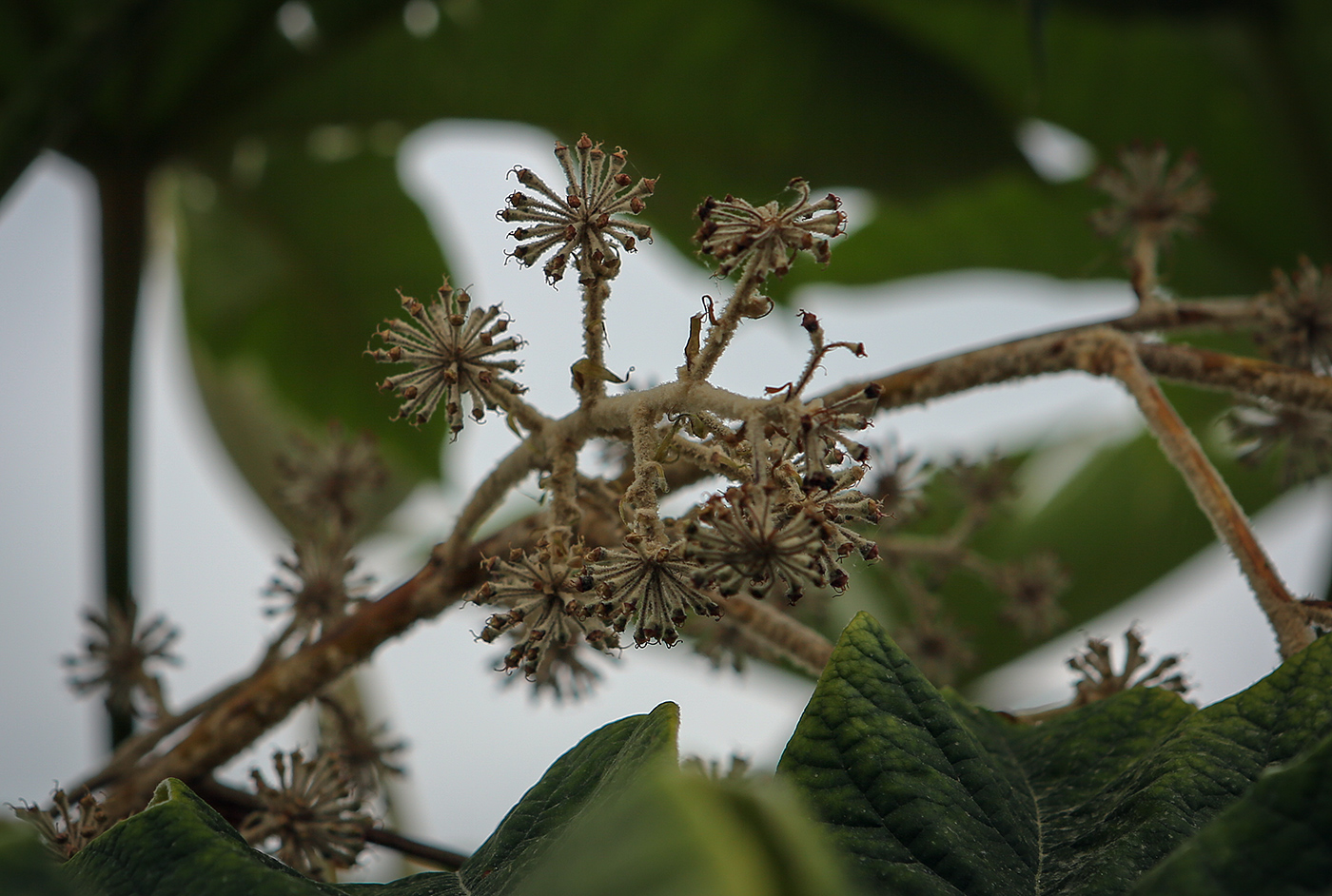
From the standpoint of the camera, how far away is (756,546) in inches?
26.3

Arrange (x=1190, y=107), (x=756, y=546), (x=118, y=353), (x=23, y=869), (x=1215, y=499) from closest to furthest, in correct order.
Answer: (x=23, y=869) → (x=756, y=546) → (x=1215, y=499) → (x=118, y=353) → (x=1190, y=107)

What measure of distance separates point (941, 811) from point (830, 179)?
1.96 m

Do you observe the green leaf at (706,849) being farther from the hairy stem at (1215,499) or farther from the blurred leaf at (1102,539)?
the blurred leaf at (1102,539)

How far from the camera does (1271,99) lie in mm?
2641

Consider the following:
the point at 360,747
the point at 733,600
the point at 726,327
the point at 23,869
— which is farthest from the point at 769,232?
the point at 360,747

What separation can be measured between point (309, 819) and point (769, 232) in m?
0.73

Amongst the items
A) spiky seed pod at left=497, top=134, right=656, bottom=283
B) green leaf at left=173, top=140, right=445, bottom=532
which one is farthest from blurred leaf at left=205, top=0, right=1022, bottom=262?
spiky seed pod at left=497, top=134, right=656, bottom=283

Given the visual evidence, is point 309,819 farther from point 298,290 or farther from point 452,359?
point 298,290

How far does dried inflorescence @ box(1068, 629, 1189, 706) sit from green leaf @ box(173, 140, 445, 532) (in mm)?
1805

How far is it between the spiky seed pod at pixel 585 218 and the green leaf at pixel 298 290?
6.03 ft

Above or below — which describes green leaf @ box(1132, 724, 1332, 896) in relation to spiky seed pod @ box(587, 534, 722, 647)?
below

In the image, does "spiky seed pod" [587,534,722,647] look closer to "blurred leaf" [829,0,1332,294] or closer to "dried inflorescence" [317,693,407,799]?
"dried inflorescence" [317,693,407,799]

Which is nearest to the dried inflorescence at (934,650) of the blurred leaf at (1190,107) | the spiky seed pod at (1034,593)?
the spiky seed pod at (1034,593)

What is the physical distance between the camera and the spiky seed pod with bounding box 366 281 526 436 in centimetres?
81
